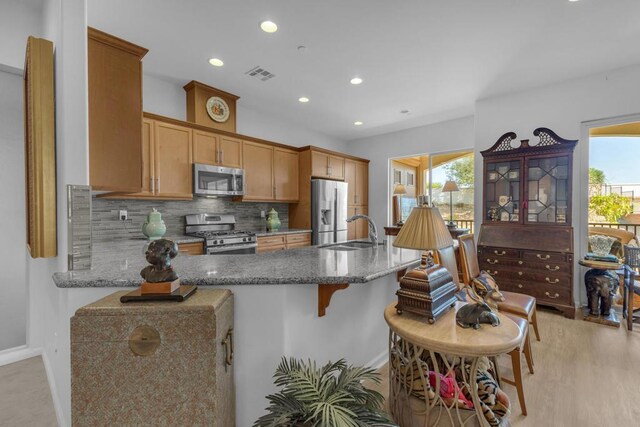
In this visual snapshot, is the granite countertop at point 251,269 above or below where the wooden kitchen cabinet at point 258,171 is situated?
below

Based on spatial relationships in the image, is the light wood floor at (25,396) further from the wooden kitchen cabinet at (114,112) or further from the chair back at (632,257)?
the chair back at (632,257)

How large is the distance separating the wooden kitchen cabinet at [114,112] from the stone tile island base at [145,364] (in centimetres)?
92

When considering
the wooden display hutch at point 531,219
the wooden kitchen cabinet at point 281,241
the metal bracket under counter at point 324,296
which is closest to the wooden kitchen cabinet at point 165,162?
the wooden kitchen cabinet at point 281,241

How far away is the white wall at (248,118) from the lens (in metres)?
3.44

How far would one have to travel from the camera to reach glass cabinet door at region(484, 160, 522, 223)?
359 cm

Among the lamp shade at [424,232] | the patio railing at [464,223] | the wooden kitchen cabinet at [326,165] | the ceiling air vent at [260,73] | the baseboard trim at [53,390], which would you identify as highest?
the ceiling air vent at [260,73]

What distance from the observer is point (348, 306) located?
180cm

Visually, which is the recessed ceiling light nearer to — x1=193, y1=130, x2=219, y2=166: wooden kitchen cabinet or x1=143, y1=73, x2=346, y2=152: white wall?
x1=193, y1=130, x2=219, y2=166: wooden kitchen cabinet

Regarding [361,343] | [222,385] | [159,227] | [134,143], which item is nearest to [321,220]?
[159,227]

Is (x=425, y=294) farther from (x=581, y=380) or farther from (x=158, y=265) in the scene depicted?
(x=581, y=380)

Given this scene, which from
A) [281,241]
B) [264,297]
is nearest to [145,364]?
[264,297]

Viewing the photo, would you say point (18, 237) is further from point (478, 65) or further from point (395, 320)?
point (478, 65)

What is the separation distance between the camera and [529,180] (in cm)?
350

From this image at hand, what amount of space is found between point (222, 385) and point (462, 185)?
489 cm
